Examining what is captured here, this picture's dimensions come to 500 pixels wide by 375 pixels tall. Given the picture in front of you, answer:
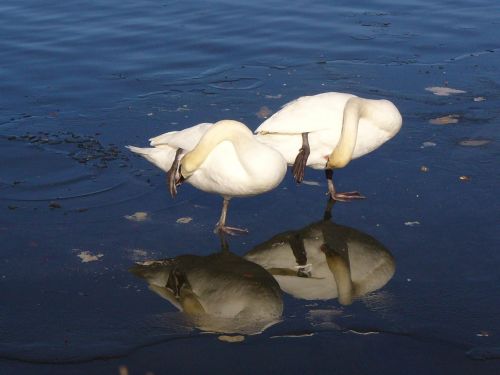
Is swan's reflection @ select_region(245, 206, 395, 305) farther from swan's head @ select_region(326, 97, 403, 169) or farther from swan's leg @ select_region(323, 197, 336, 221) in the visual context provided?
swan's head @ select_region(326, 97, 403, 169)

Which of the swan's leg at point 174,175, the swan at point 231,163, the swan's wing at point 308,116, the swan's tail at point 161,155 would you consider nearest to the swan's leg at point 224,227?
the swan at point 231,163

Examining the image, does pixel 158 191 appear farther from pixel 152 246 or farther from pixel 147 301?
pixel 147 301

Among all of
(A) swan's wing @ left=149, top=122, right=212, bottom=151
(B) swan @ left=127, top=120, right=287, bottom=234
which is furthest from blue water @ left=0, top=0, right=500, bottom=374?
(A) swan's wing @ left=149, top=122, right=212, bottom=151

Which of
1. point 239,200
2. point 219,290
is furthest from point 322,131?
point 219,290

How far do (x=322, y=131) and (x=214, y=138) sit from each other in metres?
1.21

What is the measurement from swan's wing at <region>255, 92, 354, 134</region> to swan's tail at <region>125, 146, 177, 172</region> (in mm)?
788

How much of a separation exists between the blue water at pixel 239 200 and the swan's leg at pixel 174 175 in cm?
24

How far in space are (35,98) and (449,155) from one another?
4.59m

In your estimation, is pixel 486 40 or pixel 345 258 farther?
pixel 486 40

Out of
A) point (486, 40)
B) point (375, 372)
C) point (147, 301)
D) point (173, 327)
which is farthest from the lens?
point (486, 40)

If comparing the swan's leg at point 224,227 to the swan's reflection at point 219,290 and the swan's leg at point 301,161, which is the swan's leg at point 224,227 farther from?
the swan's leg at point 301,161

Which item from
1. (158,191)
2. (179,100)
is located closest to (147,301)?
(158,191)

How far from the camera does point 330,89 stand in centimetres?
989

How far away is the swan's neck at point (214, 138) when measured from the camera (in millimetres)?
6434
